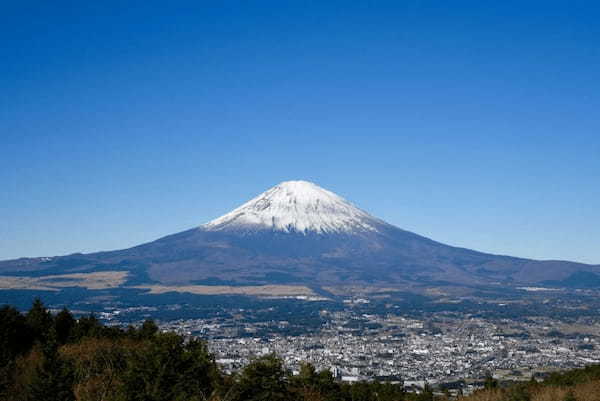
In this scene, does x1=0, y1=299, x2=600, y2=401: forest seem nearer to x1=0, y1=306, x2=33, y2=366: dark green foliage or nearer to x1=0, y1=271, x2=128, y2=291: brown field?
x1=0, y1=306, x2=33, y2=366: dark green foliage

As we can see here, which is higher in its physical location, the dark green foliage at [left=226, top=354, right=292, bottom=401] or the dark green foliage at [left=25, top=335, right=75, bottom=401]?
the dark green foliage at [left=25, top=335, right=75, bottom=401]

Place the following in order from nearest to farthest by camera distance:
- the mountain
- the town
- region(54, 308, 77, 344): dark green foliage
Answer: region(54, 308, 77, 344): dark green foliage, the town, the mountain

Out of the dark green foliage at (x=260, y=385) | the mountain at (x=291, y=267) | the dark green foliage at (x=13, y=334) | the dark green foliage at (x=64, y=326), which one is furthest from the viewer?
the mountain at (x=291, y=267)

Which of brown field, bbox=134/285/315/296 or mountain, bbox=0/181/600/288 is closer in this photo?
brown field, bbox=134/285/315/296

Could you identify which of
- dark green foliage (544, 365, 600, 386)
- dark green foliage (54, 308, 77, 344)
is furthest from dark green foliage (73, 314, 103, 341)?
dark green foliage (544, 365, 600, 386)

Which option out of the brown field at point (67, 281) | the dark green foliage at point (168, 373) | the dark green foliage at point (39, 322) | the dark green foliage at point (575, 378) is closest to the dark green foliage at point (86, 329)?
the dark green foliage at point (39, 322)

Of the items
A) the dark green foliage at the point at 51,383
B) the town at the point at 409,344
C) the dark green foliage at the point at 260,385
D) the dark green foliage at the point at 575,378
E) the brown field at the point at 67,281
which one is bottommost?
the town at the point at 409,344

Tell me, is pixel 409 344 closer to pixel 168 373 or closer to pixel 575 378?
pixel 575 378

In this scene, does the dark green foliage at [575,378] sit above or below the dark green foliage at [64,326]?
below

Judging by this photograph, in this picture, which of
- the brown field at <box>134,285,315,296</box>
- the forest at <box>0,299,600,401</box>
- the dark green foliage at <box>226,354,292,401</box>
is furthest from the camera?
the brown field at <box>134,285,315,296</box>

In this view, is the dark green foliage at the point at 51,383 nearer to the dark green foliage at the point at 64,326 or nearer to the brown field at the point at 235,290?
the dark green foliage at the point at 64,326

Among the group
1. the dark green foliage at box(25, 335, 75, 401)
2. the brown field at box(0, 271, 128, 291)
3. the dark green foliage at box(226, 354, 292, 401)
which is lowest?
the dark green foliage at box(226, 354, 292, 401)

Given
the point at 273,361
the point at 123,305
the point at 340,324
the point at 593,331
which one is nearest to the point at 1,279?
the point at 123,305
